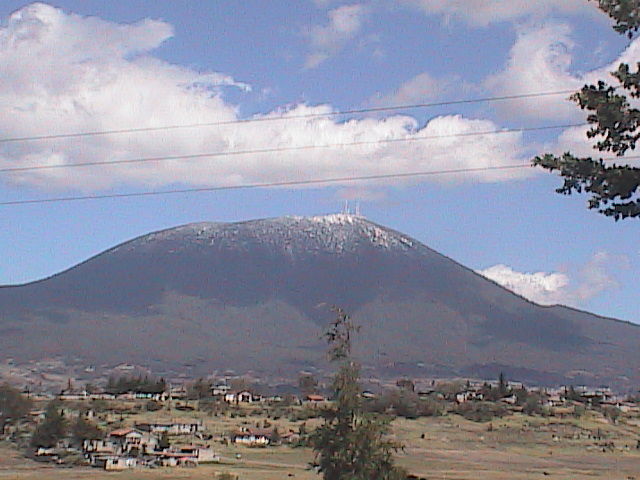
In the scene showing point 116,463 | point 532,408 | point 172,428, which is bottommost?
point 116,463

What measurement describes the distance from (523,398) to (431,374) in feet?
307

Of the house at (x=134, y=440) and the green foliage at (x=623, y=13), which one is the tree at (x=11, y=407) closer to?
the house at (x=134, y=440)

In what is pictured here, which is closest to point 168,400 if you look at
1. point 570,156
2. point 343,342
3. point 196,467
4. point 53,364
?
point 196,467

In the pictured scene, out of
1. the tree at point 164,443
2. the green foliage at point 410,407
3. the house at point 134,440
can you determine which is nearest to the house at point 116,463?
the house at point 134,440

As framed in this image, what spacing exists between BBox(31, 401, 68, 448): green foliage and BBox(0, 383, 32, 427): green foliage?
24.1 feet

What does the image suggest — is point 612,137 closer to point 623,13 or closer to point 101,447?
point 623,13

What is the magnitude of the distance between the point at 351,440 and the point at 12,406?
159 ft

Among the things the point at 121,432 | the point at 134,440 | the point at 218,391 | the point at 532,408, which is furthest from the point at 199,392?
the point at 134,440

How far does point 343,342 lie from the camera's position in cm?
2492

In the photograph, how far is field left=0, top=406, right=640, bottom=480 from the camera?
4809 cm

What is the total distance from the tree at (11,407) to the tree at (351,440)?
147ft

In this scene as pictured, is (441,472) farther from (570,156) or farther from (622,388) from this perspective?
(622,388)

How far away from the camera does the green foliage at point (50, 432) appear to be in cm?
5741

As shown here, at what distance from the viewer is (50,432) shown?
5759cm
